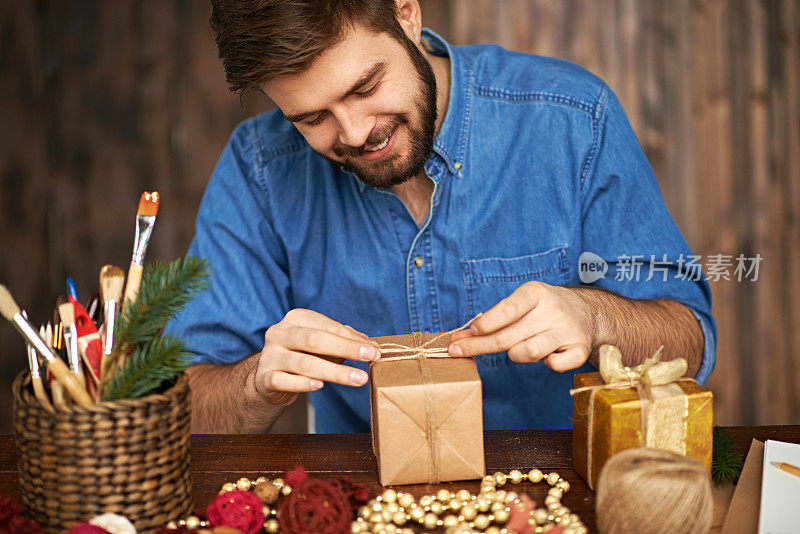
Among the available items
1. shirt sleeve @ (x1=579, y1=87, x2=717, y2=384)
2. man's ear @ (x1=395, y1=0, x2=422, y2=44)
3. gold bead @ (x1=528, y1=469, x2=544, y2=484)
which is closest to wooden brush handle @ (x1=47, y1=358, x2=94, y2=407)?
gold bead @ (x1=528, y1=469, x2=544, y2=484)

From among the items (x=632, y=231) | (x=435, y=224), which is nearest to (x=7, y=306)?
(x=435, y=224)

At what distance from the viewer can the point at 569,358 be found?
3.56 feet

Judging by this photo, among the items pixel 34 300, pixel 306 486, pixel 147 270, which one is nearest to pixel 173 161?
pixel 34 300

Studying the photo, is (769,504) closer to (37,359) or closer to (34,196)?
(37,359)

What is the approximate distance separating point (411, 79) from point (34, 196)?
1710mm

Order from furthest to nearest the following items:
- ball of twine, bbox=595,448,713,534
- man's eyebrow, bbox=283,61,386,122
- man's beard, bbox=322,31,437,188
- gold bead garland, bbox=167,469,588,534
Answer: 1. man's beard, bbox=322,31,437,188
2. man's eyebrow, bbox=283,61,386,122
3. gold bead garland, bbox=167,469,588,534
4. ball of twine, bbox=595,448,713,534

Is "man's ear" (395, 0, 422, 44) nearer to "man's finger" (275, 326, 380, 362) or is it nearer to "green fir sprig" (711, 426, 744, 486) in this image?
"man's finger" (275, 326, 380, 362)

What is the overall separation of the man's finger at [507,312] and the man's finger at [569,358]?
0.09m

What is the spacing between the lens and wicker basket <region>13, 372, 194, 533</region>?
0.79 m

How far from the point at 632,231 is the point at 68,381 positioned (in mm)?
1078

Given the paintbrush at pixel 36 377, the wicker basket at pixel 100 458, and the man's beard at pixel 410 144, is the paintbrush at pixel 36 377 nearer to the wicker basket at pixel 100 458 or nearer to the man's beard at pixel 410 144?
the wicker basket at pixel 100 458

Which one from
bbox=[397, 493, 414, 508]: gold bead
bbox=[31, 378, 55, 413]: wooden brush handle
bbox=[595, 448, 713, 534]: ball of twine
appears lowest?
bbox=[397, 493, 414, 508]: gold bead

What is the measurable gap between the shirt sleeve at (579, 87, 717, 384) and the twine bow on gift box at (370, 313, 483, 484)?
0.52 m

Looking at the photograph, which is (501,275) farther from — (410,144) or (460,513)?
(460,513)
